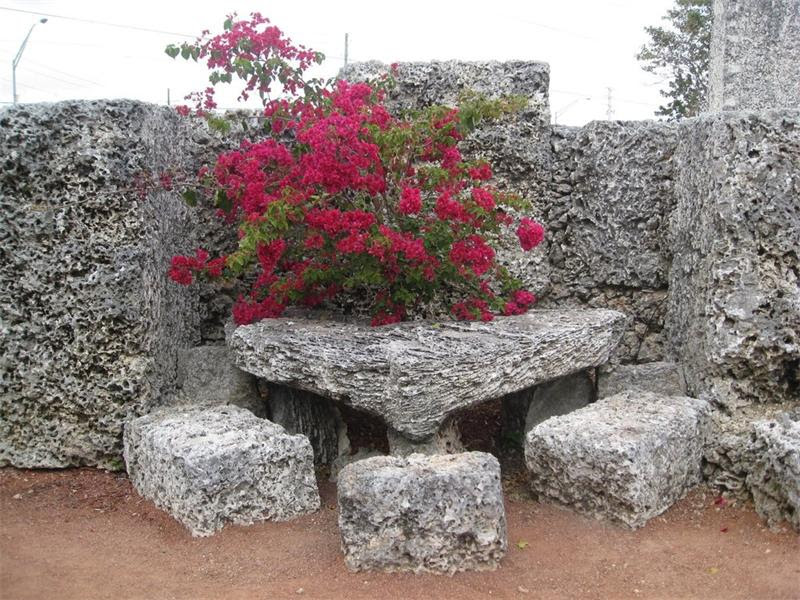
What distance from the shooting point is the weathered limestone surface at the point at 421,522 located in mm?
3760

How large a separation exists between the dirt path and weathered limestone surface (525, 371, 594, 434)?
0.83m

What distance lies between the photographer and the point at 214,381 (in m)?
5.51

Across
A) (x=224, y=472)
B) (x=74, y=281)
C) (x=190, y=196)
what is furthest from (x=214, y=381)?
(x=224, y=472)

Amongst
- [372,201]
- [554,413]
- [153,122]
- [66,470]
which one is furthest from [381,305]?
[66,470]

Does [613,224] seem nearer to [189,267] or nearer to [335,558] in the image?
[189,267]

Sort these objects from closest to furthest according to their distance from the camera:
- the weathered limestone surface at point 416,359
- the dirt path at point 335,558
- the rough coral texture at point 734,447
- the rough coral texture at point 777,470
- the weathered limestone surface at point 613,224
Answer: the dirt path at point 335,558, the rough coral texture at point 777,470, the weathered limestone surface at point 416,359, the rough coral texture at point 734,447, the weathered limestone surface at point 613,224

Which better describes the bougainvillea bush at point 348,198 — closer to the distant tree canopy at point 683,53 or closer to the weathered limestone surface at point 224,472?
the weathered limestone surface at point 224,472

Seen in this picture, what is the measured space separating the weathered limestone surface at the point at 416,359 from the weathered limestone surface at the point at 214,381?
490 mm

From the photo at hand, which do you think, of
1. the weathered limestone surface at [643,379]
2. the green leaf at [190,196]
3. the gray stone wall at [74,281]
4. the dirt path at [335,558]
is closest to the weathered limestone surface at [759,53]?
the weathered limestone surface at [643,379]

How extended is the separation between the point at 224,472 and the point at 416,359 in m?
1.16

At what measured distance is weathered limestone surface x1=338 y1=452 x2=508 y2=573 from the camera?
148 inches

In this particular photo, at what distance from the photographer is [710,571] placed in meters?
3.85

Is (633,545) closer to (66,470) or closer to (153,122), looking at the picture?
(66,470)

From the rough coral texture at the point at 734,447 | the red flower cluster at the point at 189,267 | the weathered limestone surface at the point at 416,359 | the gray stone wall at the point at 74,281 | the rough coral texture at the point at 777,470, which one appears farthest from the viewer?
the red flower cluster at the point at 189,267
